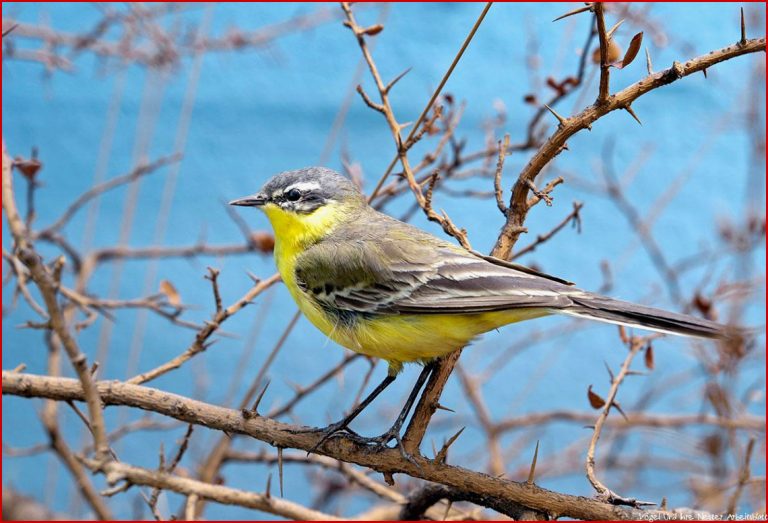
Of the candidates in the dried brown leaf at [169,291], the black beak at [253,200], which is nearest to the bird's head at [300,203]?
the black beak at [253,200]

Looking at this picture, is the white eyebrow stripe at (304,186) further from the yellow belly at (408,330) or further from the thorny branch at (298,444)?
the thorny branch at (298,444)

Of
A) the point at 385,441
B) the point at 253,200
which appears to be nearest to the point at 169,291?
the point at 253,200

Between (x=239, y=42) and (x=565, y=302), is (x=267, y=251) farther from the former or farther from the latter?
(x=239, y=42)

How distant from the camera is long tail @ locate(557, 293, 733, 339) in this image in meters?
1.29

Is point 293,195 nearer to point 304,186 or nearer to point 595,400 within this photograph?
point 304,186

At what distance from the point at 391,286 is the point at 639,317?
1.60 feet

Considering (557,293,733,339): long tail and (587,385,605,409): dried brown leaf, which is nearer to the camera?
(557,293,733,339): long tail

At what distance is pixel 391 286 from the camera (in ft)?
5.28

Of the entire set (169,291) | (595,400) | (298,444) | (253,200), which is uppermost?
(253,200)

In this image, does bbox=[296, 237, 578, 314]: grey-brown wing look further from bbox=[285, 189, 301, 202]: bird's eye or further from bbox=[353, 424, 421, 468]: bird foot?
bbox=[353, 424, 421, 468]: bird foot

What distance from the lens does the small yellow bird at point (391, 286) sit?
1453 mm

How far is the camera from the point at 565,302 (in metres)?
1.42

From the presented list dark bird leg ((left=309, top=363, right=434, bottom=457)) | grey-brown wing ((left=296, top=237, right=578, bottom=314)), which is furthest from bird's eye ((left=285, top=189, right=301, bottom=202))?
dark bird leg ((left=309, top=363, right=434, bottom=457))

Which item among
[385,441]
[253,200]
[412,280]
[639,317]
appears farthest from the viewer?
[253,200]
